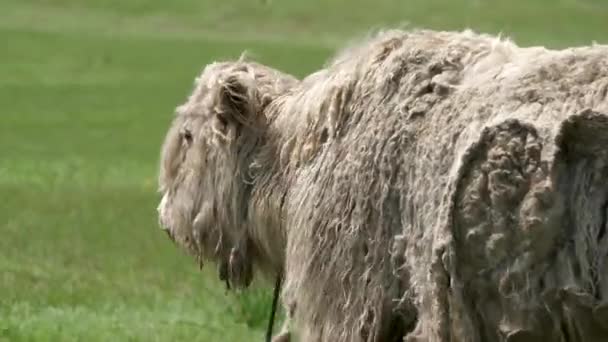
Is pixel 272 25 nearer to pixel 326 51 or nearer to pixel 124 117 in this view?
pixel 326 51

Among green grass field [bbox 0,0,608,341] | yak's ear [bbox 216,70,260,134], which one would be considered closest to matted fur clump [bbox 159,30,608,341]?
yak's ear [bbox 216,70,260,134]

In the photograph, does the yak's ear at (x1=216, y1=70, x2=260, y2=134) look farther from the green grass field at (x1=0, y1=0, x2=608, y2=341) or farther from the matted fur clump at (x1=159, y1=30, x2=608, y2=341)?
the green grass field at (x1=0, y1=0, x2=608, y2=341)

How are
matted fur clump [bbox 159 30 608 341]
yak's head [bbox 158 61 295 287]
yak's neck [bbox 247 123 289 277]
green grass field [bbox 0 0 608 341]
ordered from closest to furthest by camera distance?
matted fur clump [bbox 159 30 608 341] → yak's neck [bbox 247 123 289 277] → yak's head [bbox 158 61 295 287] → green grass field [bbox 0 0 608 341]

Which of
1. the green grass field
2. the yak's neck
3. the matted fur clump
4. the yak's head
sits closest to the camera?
the matted fur clump

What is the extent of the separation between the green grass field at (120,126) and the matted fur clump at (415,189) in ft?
2.67

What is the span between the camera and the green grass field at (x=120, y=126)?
1091 centimetres

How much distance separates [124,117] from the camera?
2853 centimetres

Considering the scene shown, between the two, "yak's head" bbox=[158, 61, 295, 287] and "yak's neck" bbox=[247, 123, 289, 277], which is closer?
"yak's neck" bbox=[247, 123, 289, 277]

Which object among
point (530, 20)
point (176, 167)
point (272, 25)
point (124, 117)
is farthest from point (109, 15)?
point (176, 167)

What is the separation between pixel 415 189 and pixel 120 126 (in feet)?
73.2

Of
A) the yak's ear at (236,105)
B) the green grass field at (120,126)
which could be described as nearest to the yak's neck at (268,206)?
the yak's ear at (236,105)

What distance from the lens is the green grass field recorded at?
10.9m

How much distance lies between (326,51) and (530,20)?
821 centimetres

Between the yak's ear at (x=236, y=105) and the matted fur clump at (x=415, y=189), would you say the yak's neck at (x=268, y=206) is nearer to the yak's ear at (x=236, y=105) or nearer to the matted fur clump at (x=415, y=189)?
the matted fur clump at (x=415, y=189)
